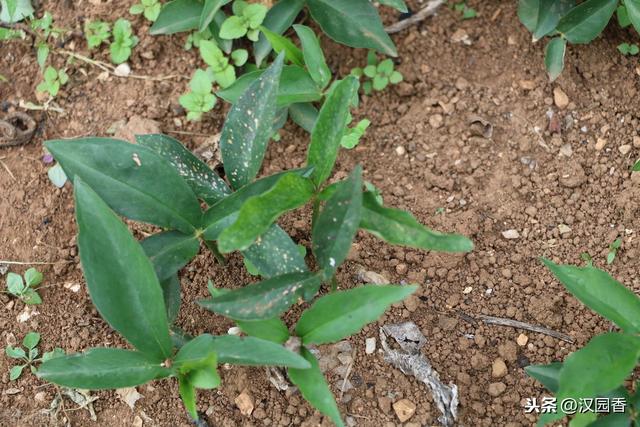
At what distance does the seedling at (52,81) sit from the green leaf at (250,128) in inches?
38.8

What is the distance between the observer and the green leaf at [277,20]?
2516mm

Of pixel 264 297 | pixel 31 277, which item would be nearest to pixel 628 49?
pixel 264 297

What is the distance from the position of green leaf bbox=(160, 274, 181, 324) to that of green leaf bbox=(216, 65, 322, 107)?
66 cm

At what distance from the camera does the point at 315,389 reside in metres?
1.71

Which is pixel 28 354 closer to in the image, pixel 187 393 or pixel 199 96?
pixel 187 393

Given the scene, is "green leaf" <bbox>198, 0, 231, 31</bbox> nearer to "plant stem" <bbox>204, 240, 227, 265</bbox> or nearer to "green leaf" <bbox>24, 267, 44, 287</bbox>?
"plant stem" <bbox>204, 240, 227, 265</bbox>

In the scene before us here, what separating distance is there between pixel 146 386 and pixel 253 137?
2.72 ft

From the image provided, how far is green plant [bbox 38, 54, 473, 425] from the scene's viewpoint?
1683 mm

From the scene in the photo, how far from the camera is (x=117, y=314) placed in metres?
1.74

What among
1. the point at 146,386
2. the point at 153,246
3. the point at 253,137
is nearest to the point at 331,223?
the point at 253,137

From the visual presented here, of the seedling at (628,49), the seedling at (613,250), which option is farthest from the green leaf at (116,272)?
the seedling at (628,49)

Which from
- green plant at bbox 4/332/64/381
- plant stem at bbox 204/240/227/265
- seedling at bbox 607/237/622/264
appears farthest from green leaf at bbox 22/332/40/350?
seedling at bbox 607/237/622/264

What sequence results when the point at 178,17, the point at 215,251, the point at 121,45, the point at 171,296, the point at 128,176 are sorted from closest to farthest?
the point at 128,176 < the point at 171,296 < the point at 215,251 < the point at 178,17 < the point at 121,45

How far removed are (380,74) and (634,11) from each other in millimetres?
867
